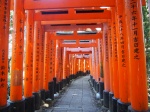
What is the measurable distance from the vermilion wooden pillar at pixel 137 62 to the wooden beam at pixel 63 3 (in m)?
2.09

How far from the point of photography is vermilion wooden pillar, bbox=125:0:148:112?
3896 millimetres

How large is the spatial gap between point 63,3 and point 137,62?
324 centimetres

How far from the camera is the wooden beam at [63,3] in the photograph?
20.1 feet

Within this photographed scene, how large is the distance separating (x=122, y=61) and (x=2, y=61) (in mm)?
2967

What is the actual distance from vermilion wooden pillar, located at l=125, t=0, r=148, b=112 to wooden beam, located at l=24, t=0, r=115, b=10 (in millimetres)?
2089

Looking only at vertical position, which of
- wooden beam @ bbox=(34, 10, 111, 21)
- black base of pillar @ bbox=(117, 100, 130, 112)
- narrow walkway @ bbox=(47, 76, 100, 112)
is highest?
wooden beam @ bbox=(34, 10, 111, 21)

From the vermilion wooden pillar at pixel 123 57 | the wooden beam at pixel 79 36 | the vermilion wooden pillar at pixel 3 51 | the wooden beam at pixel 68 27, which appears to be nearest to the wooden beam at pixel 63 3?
the vermilion wooden pillar at pixel 123 57

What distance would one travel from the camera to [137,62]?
396 centimetres

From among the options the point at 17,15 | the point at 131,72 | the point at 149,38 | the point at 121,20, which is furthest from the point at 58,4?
the point at 149,38

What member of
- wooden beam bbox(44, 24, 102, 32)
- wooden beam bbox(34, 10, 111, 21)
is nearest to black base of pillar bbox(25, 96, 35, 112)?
wooden beam bbox(34, 10, 111, 21)

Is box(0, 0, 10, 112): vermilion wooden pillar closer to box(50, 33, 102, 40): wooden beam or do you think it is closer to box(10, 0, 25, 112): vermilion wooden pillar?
box(10, 0, 25, 112): vermilion wooden pillar

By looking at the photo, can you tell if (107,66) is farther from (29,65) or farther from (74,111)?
(29,65)

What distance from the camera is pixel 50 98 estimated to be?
10328 millimetres

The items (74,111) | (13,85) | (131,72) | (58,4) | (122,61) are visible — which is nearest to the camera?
(131,72)
